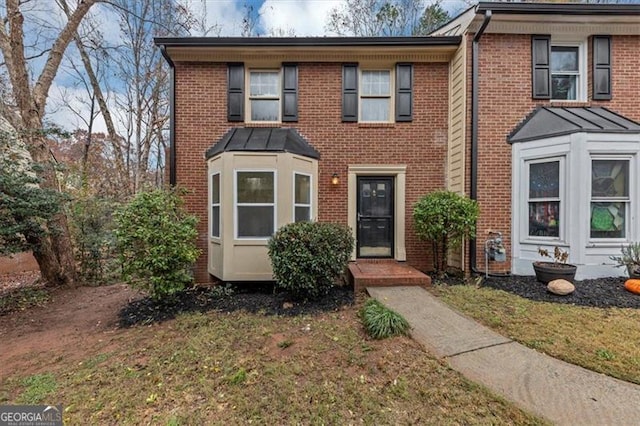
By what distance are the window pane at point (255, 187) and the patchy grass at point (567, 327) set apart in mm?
3602

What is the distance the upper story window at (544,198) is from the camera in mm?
5527

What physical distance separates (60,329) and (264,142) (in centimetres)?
461

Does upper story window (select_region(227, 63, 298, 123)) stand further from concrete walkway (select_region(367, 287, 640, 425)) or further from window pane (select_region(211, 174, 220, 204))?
concrete walkway (select_region(367, 287, 640, 425))

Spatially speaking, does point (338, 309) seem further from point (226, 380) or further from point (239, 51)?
point (239, 51)

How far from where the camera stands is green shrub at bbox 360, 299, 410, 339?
11.3 ft

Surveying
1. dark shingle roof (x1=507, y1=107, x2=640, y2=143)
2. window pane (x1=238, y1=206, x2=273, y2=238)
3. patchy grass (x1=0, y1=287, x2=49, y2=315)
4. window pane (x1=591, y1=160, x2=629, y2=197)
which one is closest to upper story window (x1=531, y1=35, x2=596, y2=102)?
dark shingle roof (x1=507, y1=107, x2=640, y2=143)

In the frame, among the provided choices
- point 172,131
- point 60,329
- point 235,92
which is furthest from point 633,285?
point 60,329

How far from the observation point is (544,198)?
223 inches

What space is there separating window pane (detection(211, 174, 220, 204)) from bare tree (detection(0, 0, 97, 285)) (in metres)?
3.43

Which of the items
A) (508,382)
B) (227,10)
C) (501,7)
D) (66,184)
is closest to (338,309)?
(508,382)

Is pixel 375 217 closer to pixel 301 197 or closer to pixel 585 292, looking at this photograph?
pixel 301 197

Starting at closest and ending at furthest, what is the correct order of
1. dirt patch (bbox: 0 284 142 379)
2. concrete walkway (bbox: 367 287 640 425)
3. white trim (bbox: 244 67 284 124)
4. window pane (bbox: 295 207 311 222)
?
concrete walkway (bbox: 367 287 640 425) → dirt patch (bbox: 0 284 142 379) → window pane (bbox: 295 207 311 222) → white trim (bbox: 244 67 284 124)

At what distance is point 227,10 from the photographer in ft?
37.7

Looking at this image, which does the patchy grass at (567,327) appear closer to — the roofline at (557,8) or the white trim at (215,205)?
the white trim at (215,205)
